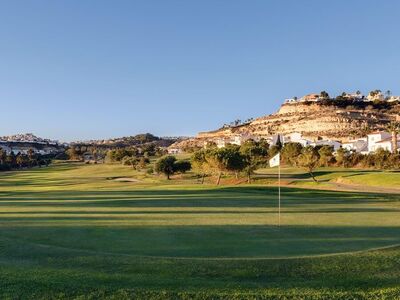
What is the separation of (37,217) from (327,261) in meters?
12.9

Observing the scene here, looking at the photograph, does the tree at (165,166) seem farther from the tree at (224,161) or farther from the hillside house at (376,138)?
the hillside house at (376,138)

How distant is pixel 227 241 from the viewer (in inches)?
540

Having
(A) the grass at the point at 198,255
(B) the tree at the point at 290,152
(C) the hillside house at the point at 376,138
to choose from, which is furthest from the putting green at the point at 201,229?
(C) the hillside house at the point at 376,138

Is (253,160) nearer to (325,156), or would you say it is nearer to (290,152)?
(290,152)

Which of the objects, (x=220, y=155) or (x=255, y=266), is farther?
(x=220, y=155)

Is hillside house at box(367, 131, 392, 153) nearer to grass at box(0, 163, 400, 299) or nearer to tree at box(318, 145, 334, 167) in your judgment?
tree at box(318, 145, 334, 167)

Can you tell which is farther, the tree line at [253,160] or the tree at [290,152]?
the tree at [290,152]

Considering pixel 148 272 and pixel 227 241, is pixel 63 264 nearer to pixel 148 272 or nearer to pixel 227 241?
pixel 148 272

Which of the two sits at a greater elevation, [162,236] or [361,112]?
[361,112]

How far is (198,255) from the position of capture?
11.9 meters

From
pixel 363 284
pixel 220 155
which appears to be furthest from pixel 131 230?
pixel 220 155

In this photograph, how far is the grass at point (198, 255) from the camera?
9125mm

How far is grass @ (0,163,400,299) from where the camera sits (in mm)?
9125

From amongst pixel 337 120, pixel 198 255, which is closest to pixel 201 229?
pixel 198 255
